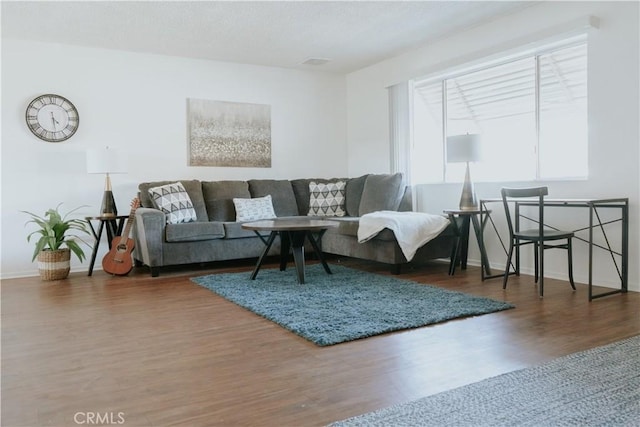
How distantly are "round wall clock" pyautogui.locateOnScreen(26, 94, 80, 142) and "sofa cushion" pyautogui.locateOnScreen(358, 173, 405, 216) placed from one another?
317cm

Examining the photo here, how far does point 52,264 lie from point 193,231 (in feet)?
4.32

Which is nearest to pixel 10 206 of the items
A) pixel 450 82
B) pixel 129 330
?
pixel 129 330

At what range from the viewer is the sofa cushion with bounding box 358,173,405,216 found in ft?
18.1

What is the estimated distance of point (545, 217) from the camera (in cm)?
439

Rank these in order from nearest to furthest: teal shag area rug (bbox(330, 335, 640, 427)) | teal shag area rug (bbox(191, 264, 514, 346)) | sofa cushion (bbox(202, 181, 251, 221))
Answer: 1. teal shag area rug (bbox(330, 335, 640, 427))
2. teal shag area rug (bbox(191, 264, 514, 346))
3. sofa cushion (bbox(202, 181, 251, 221))

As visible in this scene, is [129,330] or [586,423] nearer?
[586,423]

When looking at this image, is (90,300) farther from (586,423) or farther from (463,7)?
(463,7)

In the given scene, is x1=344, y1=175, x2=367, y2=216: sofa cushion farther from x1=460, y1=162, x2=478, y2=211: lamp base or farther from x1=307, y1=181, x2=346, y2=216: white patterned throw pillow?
x1=460, y1=162, x2=478, y2=211: lamp base

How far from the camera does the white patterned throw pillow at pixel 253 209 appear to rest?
219 inches

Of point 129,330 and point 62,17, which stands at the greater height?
point 62,17

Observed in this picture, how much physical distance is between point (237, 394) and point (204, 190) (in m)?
3.95

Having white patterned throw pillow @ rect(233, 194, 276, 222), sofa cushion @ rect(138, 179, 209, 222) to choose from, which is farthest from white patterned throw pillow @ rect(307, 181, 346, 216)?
sofa cushion @ rect(138, 179, 209, 222)

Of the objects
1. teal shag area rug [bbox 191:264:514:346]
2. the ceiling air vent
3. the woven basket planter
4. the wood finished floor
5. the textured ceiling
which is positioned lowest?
the wood finished floor

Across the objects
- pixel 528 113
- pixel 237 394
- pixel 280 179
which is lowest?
pixel 237 394
